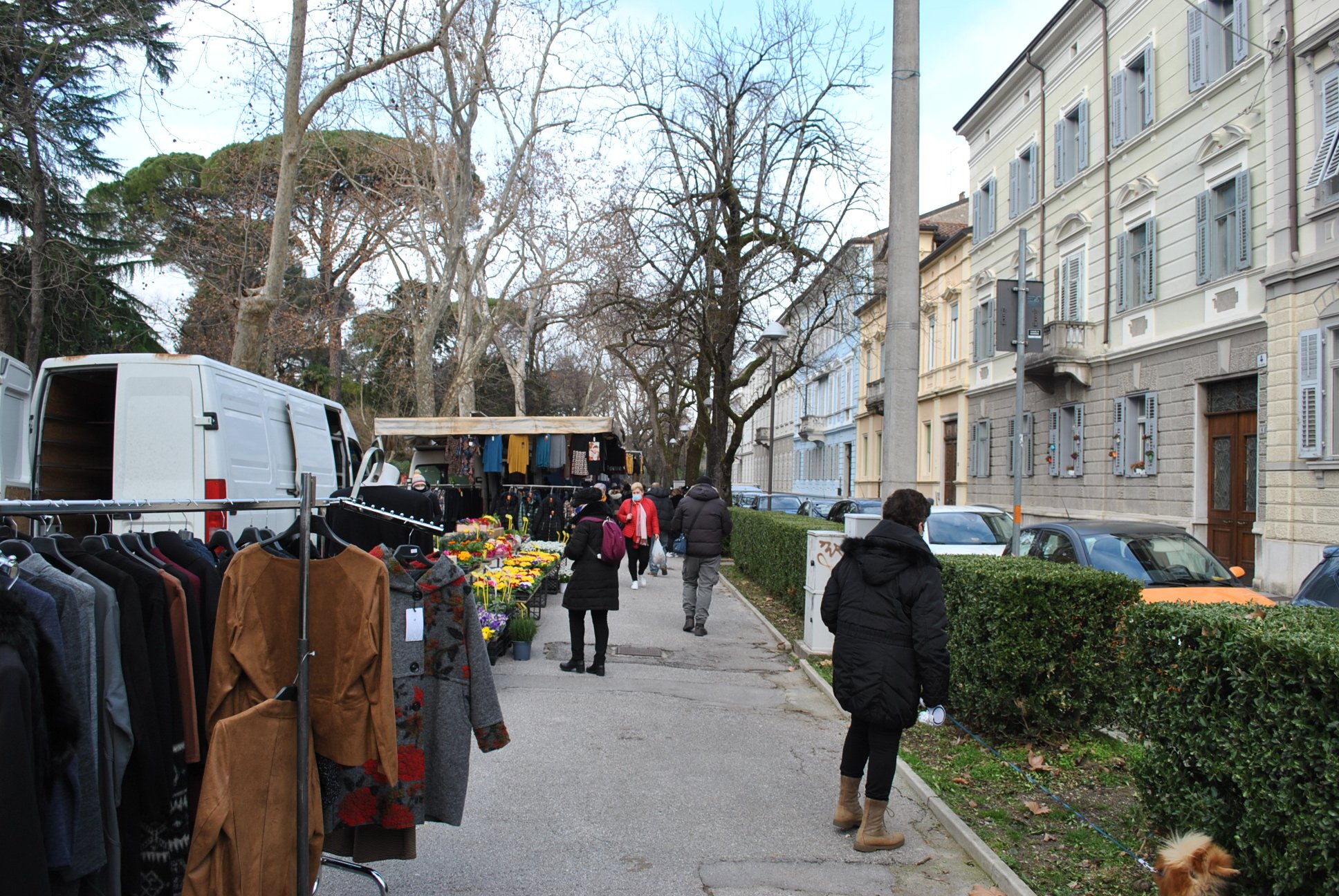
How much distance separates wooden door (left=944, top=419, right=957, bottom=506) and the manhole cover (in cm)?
2553

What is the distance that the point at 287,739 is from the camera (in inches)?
126

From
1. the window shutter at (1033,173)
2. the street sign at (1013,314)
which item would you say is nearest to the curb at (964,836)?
the street sign at (1013,314)

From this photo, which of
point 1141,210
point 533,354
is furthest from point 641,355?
point 1141,210

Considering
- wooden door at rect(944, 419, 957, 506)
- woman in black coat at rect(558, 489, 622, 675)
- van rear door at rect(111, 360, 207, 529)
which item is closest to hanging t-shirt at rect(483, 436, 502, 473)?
woman in black coat at rect(558, 489, 622, 675)

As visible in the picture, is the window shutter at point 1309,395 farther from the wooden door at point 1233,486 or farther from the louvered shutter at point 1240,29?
the louvered shutter at point 1240,29

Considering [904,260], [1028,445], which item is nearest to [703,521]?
[904,260]

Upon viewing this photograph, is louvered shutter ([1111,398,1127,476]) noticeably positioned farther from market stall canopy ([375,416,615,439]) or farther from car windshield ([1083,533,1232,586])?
car windshield ([1083,533,1232,586])

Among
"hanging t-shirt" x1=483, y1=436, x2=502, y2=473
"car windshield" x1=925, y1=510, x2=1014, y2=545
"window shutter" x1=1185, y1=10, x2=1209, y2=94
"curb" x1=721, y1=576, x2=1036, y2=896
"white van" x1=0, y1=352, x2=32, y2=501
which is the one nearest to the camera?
"curb" x1=721, y1=576, x2=1036, y2=896

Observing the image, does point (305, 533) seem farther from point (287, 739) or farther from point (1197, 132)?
point (1197, 132)

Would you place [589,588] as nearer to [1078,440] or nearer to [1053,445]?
[1078,440]

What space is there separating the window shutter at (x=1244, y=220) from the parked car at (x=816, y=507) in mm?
9133

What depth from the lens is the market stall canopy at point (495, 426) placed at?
17844 mm

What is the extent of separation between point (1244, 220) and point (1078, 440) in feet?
25.7

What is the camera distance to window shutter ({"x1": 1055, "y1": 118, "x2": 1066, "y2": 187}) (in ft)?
83.7
